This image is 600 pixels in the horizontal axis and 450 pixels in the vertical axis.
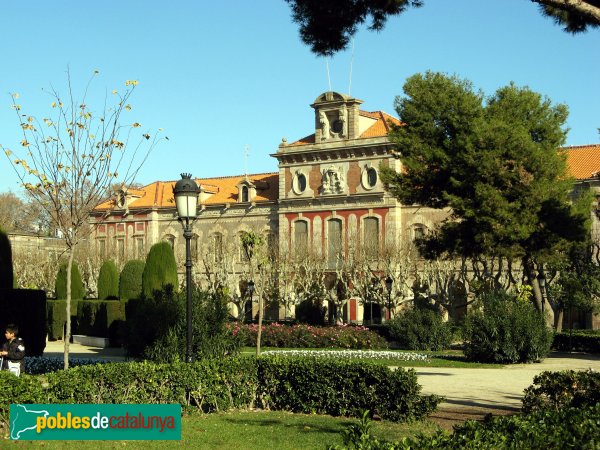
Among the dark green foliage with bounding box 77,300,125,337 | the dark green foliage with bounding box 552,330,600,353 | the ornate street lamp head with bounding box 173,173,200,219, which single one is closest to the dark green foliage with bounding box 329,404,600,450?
the ornate street lamp head with bounding box 173,173,200,219

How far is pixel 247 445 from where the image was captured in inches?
392

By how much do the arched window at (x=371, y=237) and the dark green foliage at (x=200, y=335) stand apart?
87.9 feet

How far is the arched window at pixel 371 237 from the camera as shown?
4409 cm

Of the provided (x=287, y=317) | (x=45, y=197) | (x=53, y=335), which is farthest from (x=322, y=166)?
(x=45, y=197)

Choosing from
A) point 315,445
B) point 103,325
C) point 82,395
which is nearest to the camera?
point 315,445

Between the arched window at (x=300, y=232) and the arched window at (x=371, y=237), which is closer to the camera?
the arched window at (x=371, y=237)

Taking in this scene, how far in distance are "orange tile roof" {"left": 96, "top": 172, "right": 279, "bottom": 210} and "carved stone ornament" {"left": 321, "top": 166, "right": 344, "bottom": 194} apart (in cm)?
428

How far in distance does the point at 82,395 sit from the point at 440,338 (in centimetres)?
1801

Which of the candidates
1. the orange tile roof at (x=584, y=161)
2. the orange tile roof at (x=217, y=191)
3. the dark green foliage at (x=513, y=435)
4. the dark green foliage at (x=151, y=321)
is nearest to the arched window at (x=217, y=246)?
the orange tile roof at (x=217, y=191)

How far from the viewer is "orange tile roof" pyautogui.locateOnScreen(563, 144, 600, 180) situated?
46.0 meters

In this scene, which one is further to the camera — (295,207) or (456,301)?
(295,207)

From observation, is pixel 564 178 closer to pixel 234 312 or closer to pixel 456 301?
pixel 456 301

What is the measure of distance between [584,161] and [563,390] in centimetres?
3813

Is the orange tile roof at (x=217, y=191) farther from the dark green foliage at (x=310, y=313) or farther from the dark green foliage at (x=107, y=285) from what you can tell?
the dark green foliage at (x=107, y=285)
